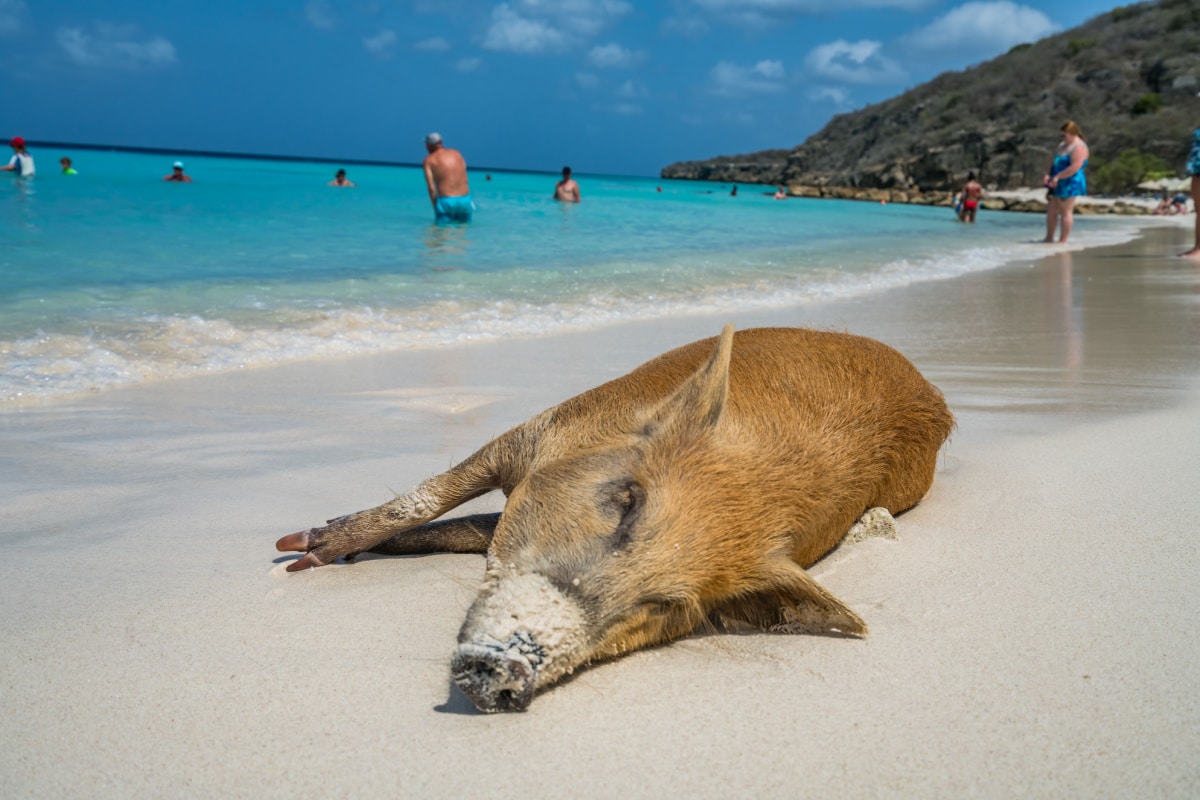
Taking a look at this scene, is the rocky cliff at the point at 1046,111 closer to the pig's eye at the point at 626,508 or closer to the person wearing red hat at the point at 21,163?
the person wearing red hat at the point at 21,163

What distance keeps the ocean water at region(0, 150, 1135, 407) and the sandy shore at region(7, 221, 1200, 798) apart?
89.1 inches

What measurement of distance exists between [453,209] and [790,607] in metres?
17.7

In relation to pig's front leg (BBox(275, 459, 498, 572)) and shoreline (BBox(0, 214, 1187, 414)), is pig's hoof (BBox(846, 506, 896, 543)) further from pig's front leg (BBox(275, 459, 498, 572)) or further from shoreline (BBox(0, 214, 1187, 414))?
shoreline (BBox(0, 214, 1187, 414))

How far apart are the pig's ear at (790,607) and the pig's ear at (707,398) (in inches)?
18.0

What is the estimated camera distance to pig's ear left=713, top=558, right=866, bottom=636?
2525 mm

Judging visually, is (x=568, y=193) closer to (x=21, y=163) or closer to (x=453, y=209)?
(x=453, y=209)

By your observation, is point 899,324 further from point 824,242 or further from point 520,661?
point 824,242

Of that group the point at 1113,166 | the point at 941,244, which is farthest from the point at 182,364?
the point at 1113,166

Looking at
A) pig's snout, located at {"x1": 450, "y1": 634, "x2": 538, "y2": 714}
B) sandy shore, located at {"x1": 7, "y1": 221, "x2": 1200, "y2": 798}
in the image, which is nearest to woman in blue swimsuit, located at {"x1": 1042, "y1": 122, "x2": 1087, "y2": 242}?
sandy shore, located at {"x1": 7, "y1": 221, "x2": 1200, "y2": 798}

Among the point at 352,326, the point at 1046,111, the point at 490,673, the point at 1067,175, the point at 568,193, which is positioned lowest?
the point at 490,673

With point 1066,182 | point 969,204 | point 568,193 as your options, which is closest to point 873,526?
point 1066,182

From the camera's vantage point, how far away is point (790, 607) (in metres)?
2.62

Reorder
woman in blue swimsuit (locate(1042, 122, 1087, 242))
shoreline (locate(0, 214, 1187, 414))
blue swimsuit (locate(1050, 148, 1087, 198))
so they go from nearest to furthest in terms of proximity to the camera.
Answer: shoreline (locate(0, 214, 1187, 414)) → woman in blue swimsuit (locate(1042, 122, 1087, 242)) → blue swimsuit (locate(1050, 148, 1087, 198))

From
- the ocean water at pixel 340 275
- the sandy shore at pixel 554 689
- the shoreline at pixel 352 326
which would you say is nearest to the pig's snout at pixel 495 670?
the sandy shore at pixel 554 689
